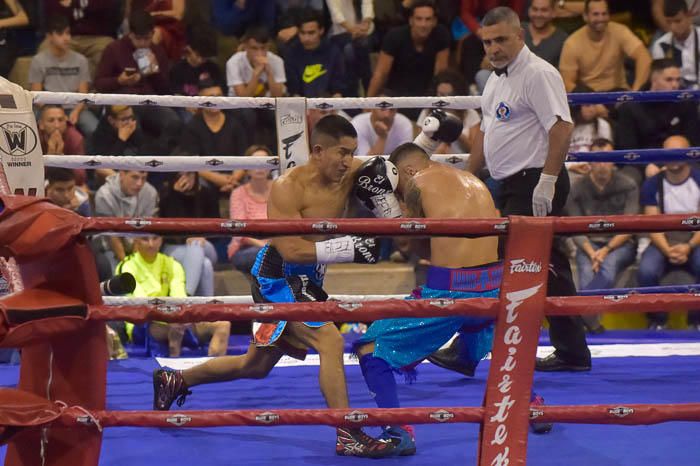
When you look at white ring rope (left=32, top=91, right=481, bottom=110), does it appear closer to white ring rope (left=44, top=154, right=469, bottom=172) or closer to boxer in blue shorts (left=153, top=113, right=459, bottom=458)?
white ring rope (left=44, top=154, right=469, bottom=172)

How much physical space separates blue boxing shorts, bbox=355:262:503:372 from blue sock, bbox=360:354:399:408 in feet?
0.09

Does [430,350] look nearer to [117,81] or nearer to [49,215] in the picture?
[49,215]

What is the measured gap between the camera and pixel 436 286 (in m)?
3.85

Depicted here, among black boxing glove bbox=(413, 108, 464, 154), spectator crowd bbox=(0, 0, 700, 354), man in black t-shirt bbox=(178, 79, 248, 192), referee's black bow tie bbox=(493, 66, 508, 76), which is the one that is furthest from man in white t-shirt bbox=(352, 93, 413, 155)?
referee's black bow tie bbox=(493, 66, 508, 76)

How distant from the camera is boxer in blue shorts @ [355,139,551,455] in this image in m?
3.65

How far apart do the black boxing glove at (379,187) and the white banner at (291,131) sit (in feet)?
3.57

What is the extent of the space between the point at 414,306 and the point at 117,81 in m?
5.15

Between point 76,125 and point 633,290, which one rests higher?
point 76,125

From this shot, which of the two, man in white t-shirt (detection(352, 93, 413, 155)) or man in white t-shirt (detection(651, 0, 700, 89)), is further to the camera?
man in white t-shirt (detection(651, 0, 700, 89))

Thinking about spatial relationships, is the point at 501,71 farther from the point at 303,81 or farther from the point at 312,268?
the point at 303,81

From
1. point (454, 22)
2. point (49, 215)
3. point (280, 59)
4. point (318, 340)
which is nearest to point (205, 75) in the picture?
point (280, 59)

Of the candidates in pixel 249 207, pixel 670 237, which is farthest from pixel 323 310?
pixel 670 237

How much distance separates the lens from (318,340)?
3699mm

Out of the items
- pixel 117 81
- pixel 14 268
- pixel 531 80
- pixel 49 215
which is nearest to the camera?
pixel 49 215
